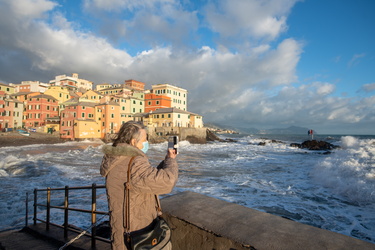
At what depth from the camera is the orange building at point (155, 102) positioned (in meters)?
57.1

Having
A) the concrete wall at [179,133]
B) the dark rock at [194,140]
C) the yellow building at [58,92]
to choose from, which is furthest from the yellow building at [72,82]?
the dark rock at [194,140]

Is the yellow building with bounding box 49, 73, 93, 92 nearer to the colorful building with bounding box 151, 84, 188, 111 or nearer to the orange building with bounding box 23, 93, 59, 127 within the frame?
the orange building with bounding box 23, 93, 59, 127

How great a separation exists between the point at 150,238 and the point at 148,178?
0.55m

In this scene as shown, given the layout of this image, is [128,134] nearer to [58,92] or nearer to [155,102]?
[155,102]

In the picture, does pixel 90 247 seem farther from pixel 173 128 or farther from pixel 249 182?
pixel 173 128

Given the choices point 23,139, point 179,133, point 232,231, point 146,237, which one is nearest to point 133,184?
point 146,237

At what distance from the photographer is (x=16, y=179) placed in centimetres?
1157

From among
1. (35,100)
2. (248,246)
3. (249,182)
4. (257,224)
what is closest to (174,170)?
(248,246)

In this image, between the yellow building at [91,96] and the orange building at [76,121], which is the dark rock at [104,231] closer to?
the orange building at [76,121]

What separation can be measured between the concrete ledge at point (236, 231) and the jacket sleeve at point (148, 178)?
0.97 metres

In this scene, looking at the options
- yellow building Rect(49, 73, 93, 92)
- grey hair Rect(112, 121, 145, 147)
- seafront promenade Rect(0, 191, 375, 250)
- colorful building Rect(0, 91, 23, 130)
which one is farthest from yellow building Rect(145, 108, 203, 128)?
grey hair Rect(112, 121, 145, 147)

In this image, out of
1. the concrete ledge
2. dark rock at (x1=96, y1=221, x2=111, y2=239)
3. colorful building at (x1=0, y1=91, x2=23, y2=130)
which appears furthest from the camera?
colorful building at (x1=0, y1=91, x2=23, y2=130)

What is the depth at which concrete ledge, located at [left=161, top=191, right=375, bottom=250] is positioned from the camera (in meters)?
2.10

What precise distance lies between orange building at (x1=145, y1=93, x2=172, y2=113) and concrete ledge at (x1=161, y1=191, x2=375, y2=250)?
5459cm
